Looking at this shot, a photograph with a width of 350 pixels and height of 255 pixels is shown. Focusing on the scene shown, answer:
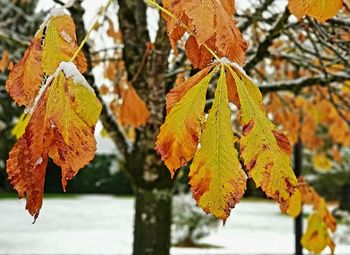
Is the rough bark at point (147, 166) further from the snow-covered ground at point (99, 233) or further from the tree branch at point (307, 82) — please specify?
the snow-covered ground at point (99, 233)

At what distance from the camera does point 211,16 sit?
82cm

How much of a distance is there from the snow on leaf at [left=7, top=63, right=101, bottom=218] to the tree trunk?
6.84 feet

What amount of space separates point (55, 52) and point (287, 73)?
4.19 metres

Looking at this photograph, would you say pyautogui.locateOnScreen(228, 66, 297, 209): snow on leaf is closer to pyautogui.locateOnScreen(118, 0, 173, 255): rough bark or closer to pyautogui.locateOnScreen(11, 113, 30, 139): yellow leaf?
pyautogui.locateOnScreen(11, 113, 30, 139): yellow leaf

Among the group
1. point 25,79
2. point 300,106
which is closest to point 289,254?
point 300,106

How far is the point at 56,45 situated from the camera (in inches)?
37.3

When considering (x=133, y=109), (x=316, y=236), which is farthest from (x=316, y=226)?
(x=133, y=109)

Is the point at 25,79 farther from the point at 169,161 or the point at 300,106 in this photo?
the point at 300,106

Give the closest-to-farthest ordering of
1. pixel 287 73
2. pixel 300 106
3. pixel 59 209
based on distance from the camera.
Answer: pixel 287 73 → pixel 300 106 → pixel 59 209

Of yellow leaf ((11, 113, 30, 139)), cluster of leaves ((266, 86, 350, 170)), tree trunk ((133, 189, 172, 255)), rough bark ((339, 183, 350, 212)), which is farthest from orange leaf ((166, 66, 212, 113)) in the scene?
rough bark ((339, 183, 350, 212))

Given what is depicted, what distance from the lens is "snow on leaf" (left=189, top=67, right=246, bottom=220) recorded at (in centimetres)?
75

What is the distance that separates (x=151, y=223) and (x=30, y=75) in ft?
6.53

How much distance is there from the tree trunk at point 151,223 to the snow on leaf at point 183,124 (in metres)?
2.10

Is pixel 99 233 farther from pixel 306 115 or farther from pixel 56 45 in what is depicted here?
pixel 56 45
